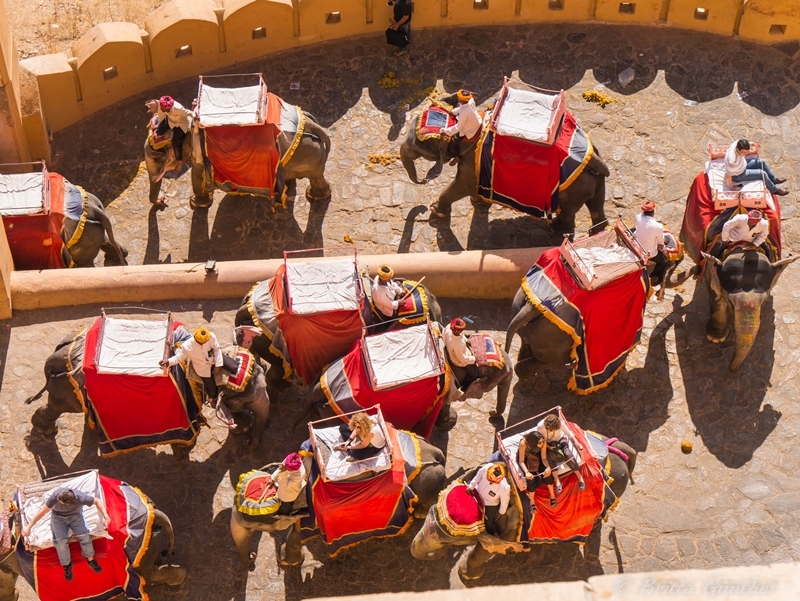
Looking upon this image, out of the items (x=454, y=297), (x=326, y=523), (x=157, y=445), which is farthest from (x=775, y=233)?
(x=157, y=445)

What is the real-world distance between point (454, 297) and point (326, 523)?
4096 millimetres

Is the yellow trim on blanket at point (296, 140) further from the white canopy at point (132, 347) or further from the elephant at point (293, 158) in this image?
the white canopy at point (132, 347)

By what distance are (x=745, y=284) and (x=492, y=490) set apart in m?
4.23

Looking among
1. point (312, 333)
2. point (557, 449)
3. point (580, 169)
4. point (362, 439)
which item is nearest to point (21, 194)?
point (312, 333)

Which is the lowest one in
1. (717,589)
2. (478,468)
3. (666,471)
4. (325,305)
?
(666,471)

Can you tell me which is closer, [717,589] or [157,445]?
[717,589]

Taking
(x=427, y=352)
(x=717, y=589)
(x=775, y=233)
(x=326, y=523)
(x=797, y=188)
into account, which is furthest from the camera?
(x=797, y=188)

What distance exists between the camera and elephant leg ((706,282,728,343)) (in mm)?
14117

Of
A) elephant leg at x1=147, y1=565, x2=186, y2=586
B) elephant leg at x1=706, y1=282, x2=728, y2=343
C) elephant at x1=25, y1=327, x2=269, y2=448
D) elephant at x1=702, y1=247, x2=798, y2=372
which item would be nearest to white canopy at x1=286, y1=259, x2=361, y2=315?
elephant at x1=25, y1=327, x2=269, y2=448

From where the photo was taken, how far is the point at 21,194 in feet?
48.0

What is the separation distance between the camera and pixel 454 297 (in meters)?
15.0

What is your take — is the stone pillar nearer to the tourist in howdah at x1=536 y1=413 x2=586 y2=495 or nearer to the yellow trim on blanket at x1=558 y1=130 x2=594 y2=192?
the yellow trim on blanket at x1=558 y1=130 x2=594 y2=192

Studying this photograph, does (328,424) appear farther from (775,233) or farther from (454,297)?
(775,233)

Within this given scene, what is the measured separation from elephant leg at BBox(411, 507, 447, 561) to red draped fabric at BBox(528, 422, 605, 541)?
3.08 feet
